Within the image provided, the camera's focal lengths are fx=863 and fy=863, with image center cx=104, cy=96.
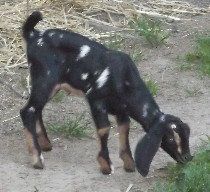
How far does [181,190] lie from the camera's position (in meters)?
5.58

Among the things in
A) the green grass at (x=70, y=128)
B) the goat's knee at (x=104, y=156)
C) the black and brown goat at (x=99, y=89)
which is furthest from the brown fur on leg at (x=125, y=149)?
the green grass at (x=70, y=128)

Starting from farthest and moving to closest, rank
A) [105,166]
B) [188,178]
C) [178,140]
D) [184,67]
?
[184,67], [105,166], [178,140], [188,178]

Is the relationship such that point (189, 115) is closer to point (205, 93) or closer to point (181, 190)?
point (205, 93)

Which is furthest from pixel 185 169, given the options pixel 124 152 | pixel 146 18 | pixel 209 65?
pixel 146 18

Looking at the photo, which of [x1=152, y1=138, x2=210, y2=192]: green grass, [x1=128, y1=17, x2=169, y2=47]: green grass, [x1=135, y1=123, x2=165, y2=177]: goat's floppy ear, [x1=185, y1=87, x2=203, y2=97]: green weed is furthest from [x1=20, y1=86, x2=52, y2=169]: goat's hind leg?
[x1=128, y1=17, x2=169, y2=47]: green grass

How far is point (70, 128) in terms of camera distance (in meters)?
6.70

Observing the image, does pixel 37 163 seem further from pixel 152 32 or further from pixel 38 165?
pixel 152 32

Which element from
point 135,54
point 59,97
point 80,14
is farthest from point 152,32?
point 59,97

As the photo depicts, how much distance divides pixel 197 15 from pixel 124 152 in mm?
4102

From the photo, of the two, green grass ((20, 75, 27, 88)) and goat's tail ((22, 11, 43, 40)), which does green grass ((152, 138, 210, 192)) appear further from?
green grass ((20, 75, 27, 88))

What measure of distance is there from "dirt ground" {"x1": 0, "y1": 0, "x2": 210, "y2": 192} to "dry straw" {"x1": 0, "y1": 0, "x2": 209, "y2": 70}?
490 mm

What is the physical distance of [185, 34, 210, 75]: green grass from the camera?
327 inches

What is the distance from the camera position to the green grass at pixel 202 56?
327 inches

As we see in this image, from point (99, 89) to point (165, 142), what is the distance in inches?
22.9
